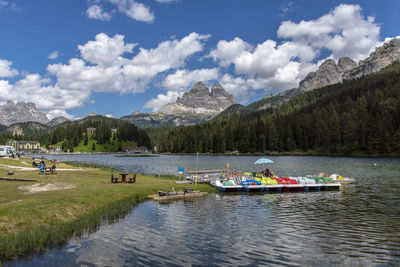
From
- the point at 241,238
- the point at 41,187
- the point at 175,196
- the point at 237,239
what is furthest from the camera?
the point at 175,196

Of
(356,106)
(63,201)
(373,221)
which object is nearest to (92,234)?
(63,201)

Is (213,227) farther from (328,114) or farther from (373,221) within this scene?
(328,114)

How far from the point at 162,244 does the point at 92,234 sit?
19.3 feet

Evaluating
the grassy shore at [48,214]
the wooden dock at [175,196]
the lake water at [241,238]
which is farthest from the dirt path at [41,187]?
the lake water at [241,238]

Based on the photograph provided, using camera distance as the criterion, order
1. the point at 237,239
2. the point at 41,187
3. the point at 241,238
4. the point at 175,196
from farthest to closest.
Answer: the point at 175,196 < the point at 41,187 < the point at 241,238 < the point at 237,239

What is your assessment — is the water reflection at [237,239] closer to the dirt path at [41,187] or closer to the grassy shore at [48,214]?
the grassy shore at [48,214]

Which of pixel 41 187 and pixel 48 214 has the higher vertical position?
pixel 41 187

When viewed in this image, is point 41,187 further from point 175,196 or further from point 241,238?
point 241,238

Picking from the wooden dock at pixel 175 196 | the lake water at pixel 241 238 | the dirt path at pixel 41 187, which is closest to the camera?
the lake water at pixel 241 238

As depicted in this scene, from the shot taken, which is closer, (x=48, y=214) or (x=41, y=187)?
(x=48, y=214)

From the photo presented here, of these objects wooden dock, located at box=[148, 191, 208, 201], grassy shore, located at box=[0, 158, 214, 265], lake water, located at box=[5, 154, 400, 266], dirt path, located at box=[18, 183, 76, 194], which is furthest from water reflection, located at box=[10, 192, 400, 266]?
dirt path, located at box=[18, 183, 76, 194]

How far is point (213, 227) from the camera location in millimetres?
23125

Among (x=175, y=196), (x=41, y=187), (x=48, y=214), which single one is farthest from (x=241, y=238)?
(x=41, y=187)

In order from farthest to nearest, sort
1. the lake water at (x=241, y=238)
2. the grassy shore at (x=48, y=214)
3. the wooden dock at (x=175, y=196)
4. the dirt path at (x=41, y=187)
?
the wooden dock at (x=175, y=196) < the dirt path at (x=41, y=187) < the grassy shore at (x=48, y=214) < the lake water at (x=241, y=238)
